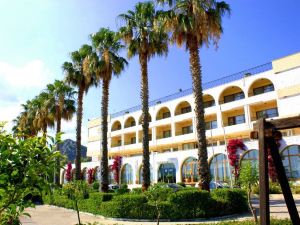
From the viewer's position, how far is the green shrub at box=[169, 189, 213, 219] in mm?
18000

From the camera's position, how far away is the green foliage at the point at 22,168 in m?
4.03

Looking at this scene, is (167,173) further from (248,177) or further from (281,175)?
(281,175)

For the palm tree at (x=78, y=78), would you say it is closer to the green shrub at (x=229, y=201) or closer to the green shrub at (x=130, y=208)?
the green shrub at (x=130, y=208)

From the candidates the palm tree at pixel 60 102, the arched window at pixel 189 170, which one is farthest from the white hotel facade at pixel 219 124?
the palm tree at pixel 60 102

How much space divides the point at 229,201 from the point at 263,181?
14024mm

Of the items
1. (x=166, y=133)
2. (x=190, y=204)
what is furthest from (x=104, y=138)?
(x=166, y=133)

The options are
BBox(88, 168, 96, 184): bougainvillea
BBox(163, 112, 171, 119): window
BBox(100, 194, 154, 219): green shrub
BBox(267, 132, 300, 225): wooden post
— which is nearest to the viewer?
BBox(267, 132, 300, 225): wooden post

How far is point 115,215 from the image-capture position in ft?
65.2

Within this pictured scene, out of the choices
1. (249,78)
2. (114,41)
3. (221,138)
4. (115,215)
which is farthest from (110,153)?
(115,215)

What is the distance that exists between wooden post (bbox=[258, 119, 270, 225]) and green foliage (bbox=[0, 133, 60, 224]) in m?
3.53

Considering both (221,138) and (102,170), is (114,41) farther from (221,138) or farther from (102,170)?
(221,138)

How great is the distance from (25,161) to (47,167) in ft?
0.92

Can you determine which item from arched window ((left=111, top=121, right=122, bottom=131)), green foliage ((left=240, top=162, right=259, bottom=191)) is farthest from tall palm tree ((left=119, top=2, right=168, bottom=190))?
arched window ((left=111, top=121, right=122, bottom=131))

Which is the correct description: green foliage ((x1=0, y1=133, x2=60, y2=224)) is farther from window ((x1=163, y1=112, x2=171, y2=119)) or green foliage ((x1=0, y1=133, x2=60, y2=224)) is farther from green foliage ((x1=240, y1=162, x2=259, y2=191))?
window ((x1=163, y1=112, x2=171, y2=119))
